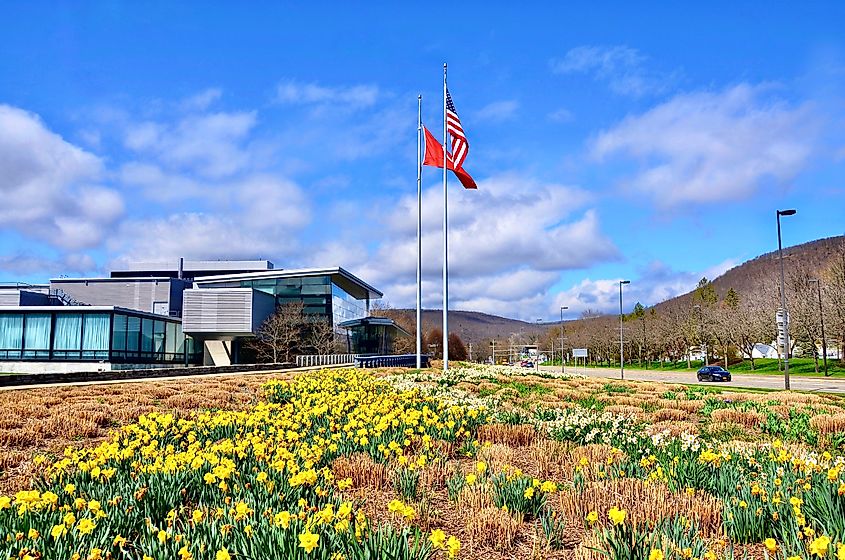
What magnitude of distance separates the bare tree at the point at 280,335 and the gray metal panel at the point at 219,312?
159 cm

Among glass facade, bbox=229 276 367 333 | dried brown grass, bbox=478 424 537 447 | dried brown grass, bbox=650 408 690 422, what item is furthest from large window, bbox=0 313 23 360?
dried brown grass, bbox=650 408 690 422

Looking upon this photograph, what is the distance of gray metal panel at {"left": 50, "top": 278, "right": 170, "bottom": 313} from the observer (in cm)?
6469

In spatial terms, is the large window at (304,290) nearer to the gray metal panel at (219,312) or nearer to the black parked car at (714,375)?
the gray metal panel at (219,312)

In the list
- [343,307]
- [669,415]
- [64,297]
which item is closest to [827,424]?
[669,415]

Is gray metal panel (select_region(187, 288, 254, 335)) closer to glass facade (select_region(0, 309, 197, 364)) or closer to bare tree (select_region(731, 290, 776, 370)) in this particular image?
glass facade (select_region(0, 309, 197, 364))

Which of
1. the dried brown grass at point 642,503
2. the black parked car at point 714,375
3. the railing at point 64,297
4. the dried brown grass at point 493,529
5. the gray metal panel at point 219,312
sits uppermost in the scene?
the railing at point 64,297

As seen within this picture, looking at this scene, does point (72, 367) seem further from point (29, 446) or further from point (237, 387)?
point (29, 446)

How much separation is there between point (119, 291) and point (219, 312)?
1901 centimetres

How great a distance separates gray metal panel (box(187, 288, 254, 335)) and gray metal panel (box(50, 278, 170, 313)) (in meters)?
12.2

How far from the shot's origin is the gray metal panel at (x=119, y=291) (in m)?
64.7

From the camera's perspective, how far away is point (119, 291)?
66.3 meters

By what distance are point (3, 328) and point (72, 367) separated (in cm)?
600

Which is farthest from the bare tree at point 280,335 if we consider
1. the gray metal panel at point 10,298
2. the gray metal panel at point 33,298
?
the gray metal panel at point 10,298

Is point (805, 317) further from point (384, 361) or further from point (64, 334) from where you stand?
point (64, 334)
